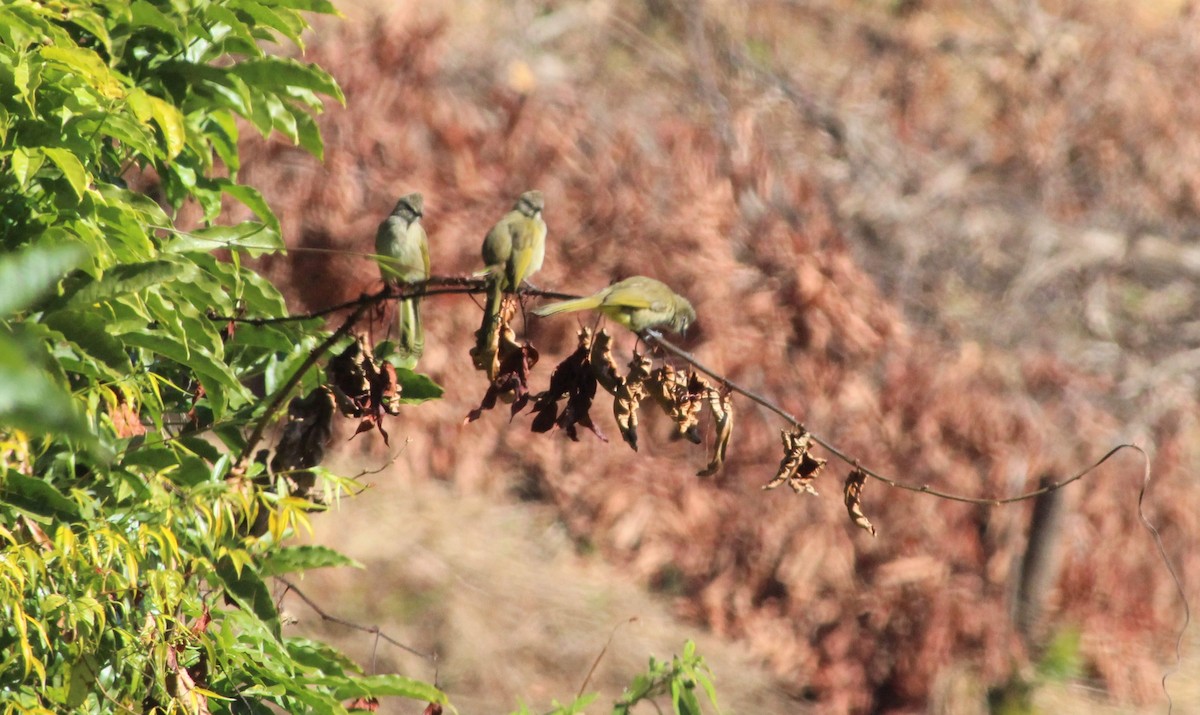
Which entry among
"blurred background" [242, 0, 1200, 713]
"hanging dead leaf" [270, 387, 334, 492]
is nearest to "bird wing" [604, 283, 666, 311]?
"hanging dead leaf" [270, 387, 334, 492]

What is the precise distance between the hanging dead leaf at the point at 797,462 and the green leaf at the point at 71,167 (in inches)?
56.0

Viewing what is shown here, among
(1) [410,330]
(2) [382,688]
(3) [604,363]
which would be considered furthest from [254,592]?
(1) [410,330]

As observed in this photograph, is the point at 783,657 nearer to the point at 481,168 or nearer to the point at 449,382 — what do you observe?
the point at 449,382

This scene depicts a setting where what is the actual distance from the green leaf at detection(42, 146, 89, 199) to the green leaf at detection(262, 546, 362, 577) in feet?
3.14

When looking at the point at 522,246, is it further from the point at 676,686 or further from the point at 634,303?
the point at 676,686

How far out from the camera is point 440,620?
26.2 ft

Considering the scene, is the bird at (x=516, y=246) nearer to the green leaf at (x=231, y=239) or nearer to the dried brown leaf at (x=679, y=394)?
the green leaf at (x=231, y=239)

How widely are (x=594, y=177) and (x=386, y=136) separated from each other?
5.23 ft

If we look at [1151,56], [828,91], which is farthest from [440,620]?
[1151,56]

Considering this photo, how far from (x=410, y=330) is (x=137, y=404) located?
1.12 m

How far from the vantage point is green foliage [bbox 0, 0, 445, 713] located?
2465mm

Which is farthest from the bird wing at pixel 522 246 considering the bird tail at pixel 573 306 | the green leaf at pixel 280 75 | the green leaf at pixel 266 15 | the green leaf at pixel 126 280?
the green leaf at pixel 126 280

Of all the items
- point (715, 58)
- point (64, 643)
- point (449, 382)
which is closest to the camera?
point (64, 643)

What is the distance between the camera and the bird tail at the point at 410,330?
3.56m
